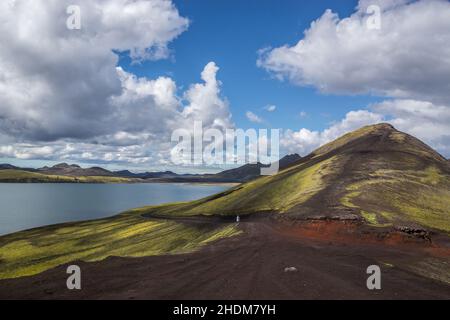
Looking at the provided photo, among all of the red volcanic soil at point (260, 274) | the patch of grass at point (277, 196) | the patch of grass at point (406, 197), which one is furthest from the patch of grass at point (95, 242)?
the patch of grass at point (406, 197)

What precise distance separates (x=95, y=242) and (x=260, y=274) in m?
67.8

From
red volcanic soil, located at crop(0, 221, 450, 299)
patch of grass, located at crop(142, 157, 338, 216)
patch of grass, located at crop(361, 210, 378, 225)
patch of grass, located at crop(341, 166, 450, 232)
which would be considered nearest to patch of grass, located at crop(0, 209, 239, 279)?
patch of grass, located at crop(142, 157, 338, 216)

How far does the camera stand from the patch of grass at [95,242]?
73.0m

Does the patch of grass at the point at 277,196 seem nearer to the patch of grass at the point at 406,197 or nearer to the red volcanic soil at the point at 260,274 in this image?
the patch of grass at the point at 406,197

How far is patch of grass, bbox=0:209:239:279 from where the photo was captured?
240ft

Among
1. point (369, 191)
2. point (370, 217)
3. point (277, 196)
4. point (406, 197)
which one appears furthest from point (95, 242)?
point (406, 197)

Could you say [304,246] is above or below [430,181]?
below

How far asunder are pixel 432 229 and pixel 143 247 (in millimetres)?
53105

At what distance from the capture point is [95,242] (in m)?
93.4

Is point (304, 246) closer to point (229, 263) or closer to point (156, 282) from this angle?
point (229, 263)

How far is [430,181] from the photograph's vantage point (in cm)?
9375

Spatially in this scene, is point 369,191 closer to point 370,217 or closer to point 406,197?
point 406,197

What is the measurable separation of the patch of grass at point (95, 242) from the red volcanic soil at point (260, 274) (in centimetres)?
1775
